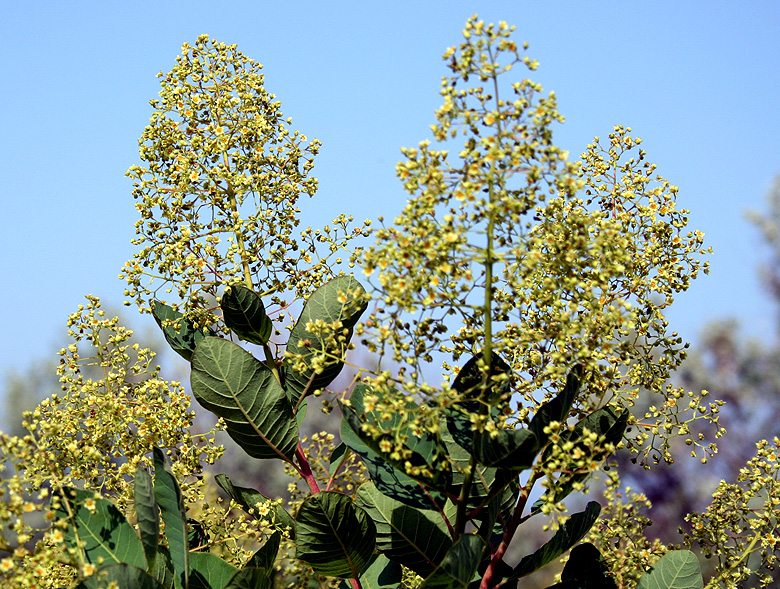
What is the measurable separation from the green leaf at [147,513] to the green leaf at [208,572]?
0.16 m

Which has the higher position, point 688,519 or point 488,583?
point 688,519

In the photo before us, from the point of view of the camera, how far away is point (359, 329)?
Result: 1964 millimetres

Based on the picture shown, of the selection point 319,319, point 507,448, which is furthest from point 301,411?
point 507,448

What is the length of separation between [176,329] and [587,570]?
158 cm

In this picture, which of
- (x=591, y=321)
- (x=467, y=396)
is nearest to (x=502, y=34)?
(x=591, y=321)

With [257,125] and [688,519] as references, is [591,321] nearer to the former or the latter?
[688,519]

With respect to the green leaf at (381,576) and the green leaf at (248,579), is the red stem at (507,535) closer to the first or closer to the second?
the green leaf at (381,576)

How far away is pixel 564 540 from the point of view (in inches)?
90.4

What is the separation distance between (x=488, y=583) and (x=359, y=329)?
893 mm

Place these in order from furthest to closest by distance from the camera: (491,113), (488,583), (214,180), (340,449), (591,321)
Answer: (340,449)
(214,180)
(488,583)
(591,321)
(491,113)

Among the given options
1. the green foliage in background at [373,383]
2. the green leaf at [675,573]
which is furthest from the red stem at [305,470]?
the green leaf at [675,573]

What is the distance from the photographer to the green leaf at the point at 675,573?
8.07ft

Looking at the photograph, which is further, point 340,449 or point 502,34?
point 340,449

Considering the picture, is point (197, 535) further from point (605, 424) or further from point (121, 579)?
point (605, 424)
